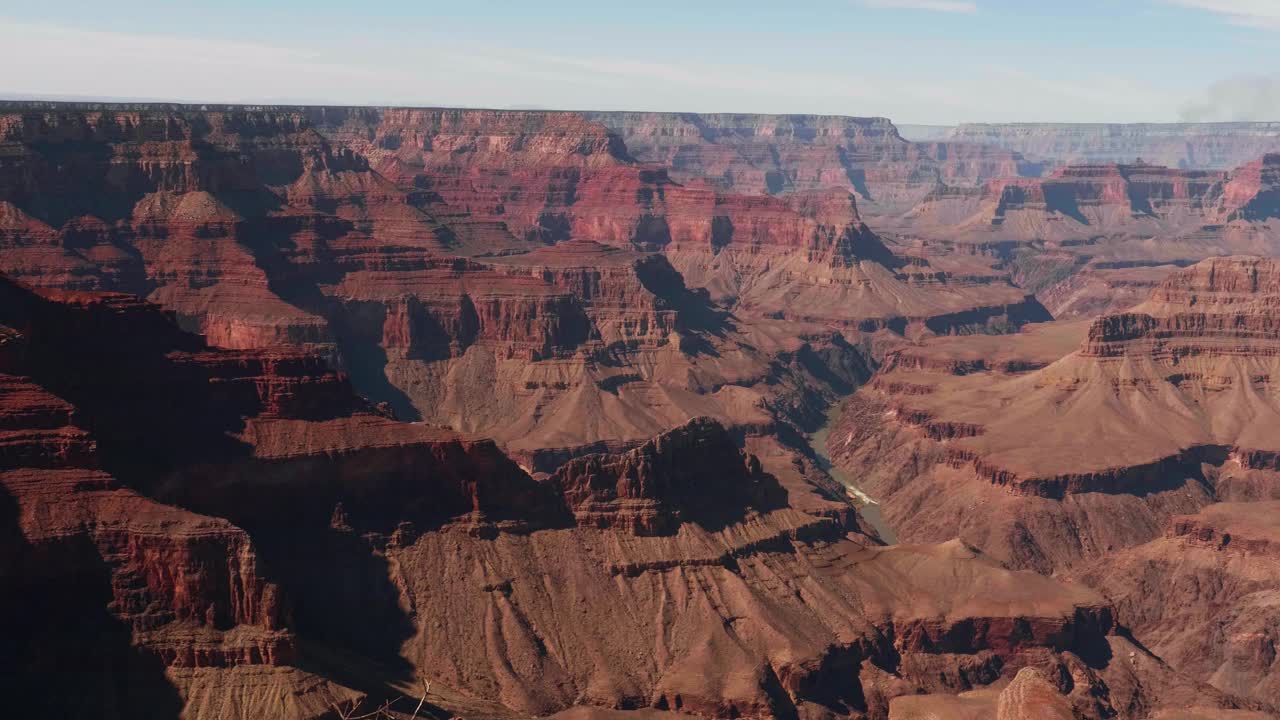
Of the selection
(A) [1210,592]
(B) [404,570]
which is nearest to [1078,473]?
(A) [1210,592]

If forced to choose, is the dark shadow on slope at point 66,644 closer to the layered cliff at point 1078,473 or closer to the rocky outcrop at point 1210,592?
the rocky outcrop at point 1210,592

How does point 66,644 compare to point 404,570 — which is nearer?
point 66,644

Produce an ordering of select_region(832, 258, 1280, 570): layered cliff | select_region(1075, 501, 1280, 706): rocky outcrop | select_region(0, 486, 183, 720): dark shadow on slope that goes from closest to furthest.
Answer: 1. select_region(0, 486, 183, 720): dark shadow on slope
2. select_region(1075, 501, 1280, 706): rocky outcrop
3. select_region(832, 258, 1280, 570): layered cliff

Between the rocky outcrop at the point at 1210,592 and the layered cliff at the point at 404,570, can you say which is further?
the rocky outcrop at the point at 1210,592

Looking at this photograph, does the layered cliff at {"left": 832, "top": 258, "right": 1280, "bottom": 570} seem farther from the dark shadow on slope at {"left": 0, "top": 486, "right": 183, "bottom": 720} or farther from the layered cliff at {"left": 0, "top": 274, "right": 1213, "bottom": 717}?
the dark shadow on slope at {"left": 0, "top": 486, "right": 183, "bottom": 720}

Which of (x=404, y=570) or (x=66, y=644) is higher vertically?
(x=66, y=644)

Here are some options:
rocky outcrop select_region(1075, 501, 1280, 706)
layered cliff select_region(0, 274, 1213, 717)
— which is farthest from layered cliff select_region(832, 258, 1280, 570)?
layered cliff select_region(0, 274, 1213, 717)

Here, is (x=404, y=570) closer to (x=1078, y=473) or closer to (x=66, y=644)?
(x=66, y=644)

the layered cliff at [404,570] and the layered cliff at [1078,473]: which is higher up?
the layered cliff at [404,570]

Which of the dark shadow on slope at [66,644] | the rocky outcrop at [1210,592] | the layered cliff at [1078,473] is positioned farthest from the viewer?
the layered cliff at [1078,473]

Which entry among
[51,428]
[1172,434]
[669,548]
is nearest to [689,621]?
[669,548]

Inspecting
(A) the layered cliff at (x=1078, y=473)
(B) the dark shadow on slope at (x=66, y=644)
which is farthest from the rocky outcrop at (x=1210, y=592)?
(B) the dark shadow on slope at (x=66, y=644)

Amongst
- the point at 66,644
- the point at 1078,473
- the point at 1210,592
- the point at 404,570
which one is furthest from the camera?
the point at 1078,473

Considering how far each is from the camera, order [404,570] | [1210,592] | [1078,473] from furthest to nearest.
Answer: [1078,473]
[1210,592]
[404,570]
